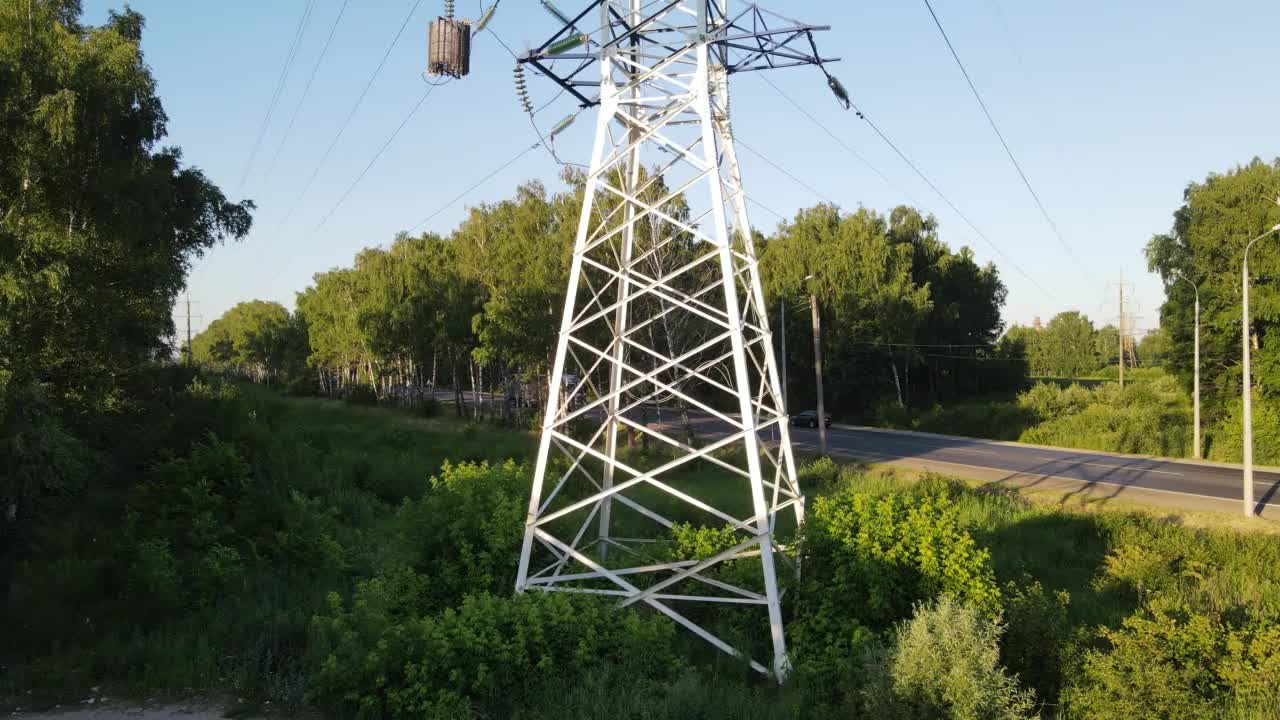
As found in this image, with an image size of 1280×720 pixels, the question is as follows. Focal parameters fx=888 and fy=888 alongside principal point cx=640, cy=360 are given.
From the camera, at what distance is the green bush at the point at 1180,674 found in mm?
7875

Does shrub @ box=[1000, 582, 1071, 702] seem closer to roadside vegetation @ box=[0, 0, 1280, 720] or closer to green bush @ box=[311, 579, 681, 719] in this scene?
roadside vegetation @ box=[0, 0, 1280, 720]

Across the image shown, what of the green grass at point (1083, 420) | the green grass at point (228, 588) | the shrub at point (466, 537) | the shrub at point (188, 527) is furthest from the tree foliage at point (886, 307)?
the shrub at point (466, 537)

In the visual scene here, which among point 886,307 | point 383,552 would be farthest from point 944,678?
point 886,307

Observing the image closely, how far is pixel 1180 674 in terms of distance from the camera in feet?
27.3

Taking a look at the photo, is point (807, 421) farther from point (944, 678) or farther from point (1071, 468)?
point (944, 678)

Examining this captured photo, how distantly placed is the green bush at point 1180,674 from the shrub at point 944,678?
73cm

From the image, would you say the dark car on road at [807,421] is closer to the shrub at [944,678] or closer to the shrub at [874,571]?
the shrub at [874,571]

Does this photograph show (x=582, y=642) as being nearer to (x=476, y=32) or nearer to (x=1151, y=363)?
(x=476, y=32)

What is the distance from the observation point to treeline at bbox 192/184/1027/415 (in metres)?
37.3

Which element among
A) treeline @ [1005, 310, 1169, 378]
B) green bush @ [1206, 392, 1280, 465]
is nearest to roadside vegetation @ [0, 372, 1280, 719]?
green bush @ [1206, 392, 1280, 465]

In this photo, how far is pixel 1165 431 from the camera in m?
36.5

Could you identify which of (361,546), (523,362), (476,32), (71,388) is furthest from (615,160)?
(523,362)

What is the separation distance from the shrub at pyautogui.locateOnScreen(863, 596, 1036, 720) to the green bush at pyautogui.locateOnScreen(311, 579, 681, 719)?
235 centimetres

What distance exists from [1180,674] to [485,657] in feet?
21.7
